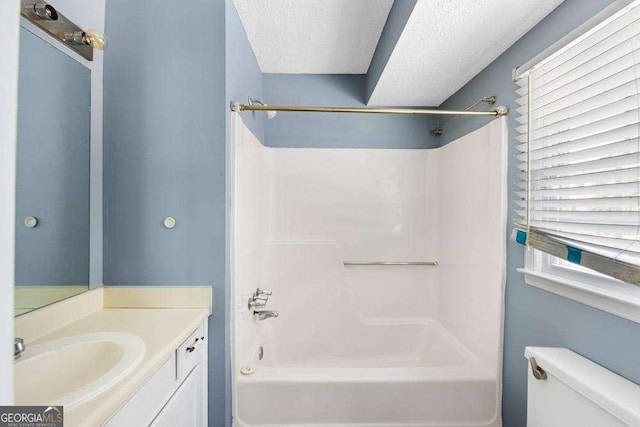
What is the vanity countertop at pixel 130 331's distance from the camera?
27.2 inches

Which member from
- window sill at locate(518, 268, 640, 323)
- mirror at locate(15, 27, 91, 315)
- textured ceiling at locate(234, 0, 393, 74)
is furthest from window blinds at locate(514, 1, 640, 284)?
mirror at locate(15, 27, 91, 315)

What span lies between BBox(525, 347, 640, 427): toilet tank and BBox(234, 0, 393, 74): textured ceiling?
173cm

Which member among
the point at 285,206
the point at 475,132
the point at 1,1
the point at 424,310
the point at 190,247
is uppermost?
the point at 475,132

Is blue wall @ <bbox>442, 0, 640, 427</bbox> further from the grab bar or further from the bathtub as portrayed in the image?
the grab bar

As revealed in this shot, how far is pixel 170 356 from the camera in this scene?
3.53 feet

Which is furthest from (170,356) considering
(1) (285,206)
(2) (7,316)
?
(1) (285,206)

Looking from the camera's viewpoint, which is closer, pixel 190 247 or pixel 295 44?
pixel 190 247

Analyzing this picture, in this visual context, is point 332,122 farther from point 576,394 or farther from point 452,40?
point 576,394

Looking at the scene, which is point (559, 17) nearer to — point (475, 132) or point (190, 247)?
point (475, 132)

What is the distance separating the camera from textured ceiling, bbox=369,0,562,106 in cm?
121

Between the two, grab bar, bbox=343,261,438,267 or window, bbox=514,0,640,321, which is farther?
grab bar, bbox=343,261,438,267

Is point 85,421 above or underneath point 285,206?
underneath

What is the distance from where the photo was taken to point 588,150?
1.10 m

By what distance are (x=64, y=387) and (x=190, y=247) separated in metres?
0.64
